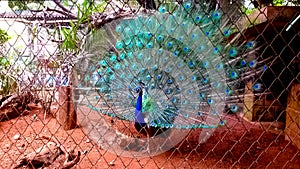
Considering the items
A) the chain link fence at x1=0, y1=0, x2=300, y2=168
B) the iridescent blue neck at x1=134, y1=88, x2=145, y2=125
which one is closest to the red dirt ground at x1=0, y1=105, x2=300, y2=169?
the chain link fence at x1=0, y1=0, x2=300, y2=168

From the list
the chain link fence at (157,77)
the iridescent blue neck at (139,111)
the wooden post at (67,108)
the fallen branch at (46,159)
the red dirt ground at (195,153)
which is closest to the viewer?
the fallen branch at (46,159)

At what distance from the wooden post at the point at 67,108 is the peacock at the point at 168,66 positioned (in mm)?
224

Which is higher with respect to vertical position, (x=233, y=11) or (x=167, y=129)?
(x=233, y=11)

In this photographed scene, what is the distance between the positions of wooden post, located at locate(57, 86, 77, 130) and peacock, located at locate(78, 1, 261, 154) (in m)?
0.22

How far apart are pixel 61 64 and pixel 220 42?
2000mm

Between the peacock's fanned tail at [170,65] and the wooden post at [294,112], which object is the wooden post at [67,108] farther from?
the wooden post at [294,112]

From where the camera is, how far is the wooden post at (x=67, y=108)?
3.23 metres

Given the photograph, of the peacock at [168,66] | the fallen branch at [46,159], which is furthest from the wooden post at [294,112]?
the fallen branch at [46,159]

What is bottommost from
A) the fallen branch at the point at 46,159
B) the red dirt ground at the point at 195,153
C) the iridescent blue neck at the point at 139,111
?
the red dirt ground at the point at 195,153

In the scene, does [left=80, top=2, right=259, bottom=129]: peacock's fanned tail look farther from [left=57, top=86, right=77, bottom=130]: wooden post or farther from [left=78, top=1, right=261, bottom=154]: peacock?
[left=57, top=86, right=77, bottom=130]: wooden post

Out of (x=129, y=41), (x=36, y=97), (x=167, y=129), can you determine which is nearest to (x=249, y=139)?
(x=167, y=129)

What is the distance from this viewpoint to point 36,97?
170 inches

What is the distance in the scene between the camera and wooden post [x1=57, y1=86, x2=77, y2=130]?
10.6ft

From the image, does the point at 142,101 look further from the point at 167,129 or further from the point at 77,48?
the point at 77,48
